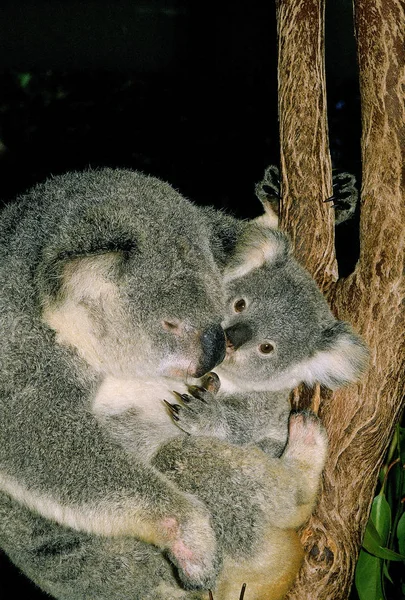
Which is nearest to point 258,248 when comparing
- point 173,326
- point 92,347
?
point 173,326

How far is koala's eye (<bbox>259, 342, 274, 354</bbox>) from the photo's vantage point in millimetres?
3176

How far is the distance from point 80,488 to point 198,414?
0.60m

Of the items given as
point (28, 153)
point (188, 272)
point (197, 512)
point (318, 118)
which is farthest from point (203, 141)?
point (197, 512)

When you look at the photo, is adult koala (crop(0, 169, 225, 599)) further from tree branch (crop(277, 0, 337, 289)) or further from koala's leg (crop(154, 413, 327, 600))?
Answer: tree branch (crop(277, 0, 337, 289))

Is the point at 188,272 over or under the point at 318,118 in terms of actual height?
under

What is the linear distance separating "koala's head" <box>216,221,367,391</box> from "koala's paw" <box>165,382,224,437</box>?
0.98 ft

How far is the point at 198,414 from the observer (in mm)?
2818

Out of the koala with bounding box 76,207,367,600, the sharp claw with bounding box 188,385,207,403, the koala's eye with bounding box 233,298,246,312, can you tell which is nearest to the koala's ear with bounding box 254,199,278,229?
the koala with bounding box 76,207,367,600

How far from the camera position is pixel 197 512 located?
252 centimetres

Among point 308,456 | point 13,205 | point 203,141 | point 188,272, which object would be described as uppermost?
point 13,205

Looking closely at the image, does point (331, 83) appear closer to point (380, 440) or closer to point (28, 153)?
point (28, 153)

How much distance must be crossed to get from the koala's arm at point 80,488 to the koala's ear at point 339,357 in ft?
2.70

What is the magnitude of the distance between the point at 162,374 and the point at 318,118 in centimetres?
138

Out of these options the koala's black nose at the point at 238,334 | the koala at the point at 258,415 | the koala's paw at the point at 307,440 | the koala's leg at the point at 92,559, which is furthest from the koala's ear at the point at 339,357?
the koala's leg at the point at 92,559
